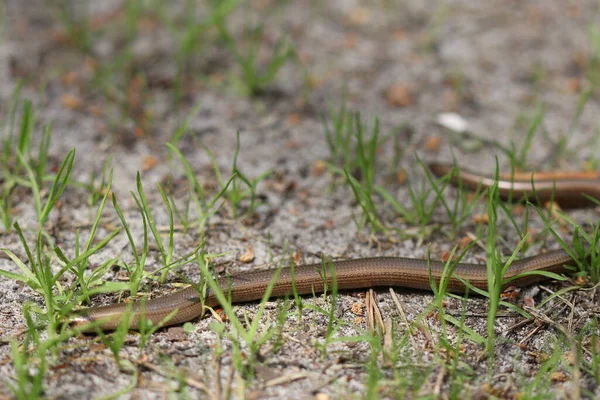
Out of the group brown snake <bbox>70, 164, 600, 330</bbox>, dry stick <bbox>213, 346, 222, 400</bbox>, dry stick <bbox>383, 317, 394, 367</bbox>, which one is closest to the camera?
dry stick <bbox>213, 346, 222, 400</bbox>

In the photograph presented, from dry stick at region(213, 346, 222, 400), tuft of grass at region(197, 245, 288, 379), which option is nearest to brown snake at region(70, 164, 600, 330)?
tuft of grass at region(197, 245, 288, 379)

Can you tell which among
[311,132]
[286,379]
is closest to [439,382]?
[286,379]

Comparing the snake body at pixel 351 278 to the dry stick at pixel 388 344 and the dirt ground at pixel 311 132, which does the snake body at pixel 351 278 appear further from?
the dry stick at pixel 388 344

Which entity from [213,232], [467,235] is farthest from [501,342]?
[213,232]

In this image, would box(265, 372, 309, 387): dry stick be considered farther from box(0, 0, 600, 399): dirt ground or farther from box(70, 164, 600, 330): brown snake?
box(70, 164, 600, 330): brown snake

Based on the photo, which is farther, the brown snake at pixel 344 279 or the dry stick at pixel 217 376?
the brown snake at pixel 344 279

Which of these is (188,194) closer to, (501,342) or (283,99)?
(283,99)

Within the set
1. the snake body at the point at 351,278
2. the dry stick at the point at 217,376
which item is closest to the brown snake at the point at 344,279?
the snake body at the point at 351,278

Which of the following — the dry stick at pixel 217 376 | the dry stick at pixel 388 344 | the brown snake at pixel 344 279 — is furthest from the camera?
the brown snake at pixel 344 279

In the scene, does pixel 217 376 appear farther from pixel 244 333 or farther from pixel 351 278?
pixel 351 278
